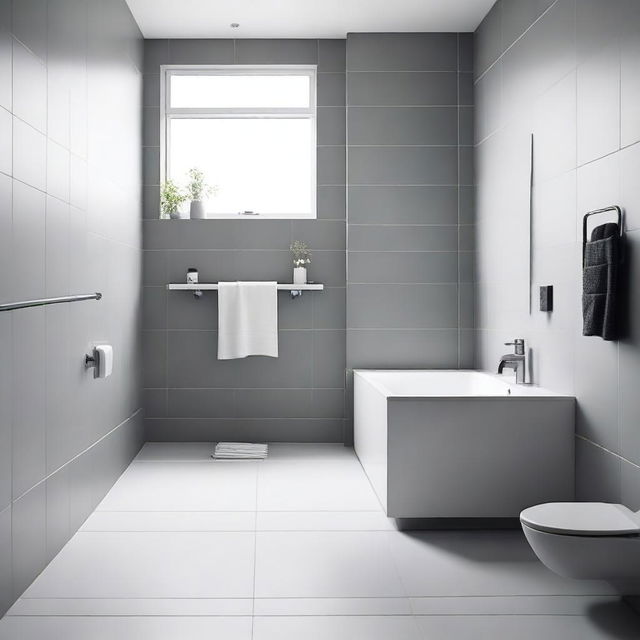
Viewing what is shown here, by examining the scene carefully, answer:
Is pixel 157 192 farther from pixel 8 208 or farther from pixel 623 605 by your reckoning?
pixel 623 605

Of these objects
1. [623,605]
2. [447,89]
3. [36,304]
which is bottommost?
[623,605]

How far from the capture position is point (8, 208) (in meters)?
2.18

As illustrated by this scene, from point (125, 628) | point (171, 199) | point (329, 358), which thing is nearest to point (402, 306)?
point (329, 358)

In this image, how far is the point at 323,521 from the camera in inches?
122

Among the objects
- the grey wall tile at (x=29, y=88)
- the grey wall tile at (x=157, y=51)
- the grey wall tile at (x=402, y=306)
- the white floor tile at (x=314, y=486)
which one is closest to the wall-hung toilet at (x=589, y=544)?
the white floor tile at (x=314, y=486)

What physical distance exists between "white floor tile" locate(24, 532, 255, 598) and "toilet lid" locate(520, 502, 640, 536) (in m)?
1.00

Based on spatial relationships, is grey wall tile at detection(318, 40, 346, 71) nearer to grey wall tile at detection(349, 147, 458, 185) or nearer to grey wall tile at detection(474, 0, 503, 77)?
grey wall tile at detection(349, 147, 458, 185)

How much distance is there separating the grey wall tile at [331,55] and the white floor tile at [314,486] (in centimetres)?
260

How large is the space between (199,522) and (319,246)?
86.0 inches

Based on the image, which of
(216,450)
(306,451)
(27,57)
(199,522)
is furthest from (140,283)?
(27,57)

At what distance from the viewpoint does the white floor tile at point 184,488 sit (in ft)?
10.9

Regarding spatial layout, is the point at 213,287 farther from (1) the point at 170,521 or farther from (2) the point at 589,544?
(2) the point at 589,544

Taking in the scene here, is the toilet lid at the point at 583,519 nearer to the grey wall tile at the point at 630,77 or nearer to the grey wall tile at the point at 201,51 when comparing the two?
the grey wall tile at the point at 630,77

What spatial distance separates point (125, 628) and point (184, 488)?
4.99ft
